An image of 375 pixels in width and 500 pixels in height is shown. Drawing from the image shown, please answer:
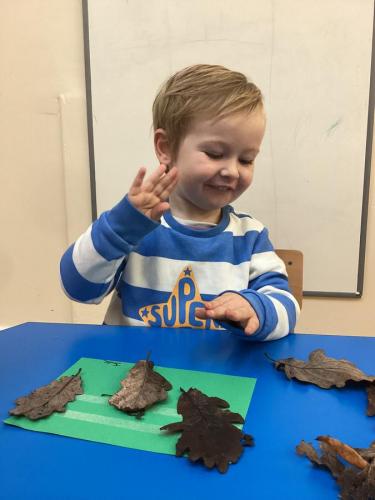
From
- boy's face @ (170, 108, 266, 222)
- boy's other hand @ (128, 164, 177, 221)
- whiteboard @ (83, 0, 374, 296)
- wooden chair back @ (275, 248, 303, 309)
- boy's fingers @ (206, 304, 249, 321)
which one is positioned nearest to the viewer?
boy's fingers @ (206, 304, 249, 321)

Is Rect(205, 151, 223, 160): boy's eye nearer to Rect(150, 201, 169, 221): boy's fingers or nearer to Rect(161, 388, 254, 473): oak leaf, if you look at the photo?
Rect(150, 201, 169, 221): boy's fingers

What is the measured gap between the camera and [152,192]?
0.74 metres

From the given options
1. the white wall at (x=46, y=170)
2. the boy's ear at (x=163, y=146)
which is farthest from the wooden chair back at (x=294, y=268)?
the white wall at (x=46, y=170)

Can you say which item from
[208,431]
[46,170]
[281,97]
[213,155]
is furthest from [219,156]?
Answer: [46,170]

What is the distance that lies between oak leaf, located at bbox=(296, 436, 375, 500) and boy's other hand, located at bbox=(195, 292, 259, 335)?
25 centimetres

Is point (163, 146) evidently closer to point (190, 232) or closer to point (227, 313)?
point (190, 232)

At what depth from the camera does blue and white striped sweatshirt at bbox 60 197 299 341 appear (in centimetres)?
82

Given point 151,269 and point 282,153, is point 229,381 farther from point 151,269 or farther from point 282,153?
point 282,153

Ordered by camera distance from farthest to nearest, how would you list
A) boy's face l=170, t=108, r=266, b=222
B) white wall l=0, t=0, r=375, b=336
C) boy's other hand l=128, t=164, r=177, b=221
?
white wall l=0, t=0, r=375, b=336 → boy's face l=170, t=108, r=266, b=222 → boy's other hand l=128, t=164, r=177, b=221

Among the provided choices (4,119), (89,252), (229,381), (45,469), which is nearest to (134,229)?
(89,252)

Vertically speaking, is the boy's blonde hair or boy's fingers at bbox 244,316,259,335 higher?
the boy's blonde hair

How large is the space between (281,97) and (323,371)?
114cm

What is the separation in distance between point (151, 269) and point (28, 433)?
0.55m

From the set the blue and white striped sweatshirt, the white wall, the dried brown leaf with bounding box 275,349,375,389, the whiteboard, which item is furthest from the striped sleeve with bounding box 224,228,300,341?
the white wall
